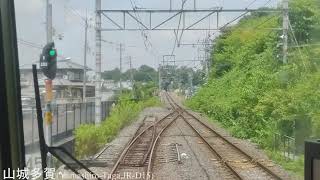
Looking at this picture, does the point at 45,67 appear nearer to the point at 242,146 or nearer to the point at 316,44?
the point at 316,44

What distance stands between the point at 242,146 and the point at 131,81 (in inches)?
124

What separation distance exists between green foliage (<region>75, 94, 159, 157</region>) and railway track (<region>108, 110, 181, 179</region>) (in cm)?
27

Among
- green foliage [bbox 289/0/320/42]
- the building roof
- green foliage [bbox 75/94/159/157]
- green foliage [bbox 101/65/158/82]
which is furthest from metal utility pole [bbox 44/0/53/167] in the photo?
green foliage [bbox 289/0/320/42]

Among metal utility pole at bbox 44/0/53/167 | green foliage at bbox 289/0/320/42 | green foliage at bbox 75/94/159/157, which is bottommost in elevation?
green foliage at bbox 75/94/159/157

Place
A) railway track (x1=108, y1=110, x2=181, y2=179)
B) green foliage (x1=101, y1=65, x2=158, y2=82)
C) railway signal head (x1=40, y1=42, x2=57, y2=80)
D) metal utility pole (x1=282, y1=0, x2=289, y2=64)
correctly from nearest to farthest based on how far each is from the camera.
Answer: railway signal head (x1=40, y1=42, x2=57, y2=80), metal utility pole (x1=282, y1=0, x2=289, y2=64), green foliage (x1=101, y1=65, x2=158, y2=82), railway track (x1=108, y1=110, x2=181, y2=179)

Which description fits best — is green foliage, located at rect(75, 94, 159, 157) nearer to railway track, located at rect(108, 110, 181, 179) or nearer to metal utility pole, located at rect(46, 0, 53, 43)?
railway track, located at rect(108, 110, 181, 179)

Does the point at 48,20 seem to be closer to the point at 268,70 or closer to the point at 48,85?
the point at 48,85

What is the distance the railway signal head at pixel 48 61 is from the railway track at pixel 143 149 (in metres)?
1.65

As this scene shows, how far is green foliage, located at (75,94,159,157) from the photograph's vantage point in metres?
4.19

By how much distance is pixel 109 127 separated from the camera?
6074 mm

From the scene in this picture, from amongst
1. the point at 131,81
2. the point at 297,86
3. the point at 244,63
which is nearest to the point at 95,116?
the point at 131,81

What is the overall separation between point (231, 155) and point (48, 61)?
4865mm

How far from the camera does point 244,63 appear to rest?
4.04 meters

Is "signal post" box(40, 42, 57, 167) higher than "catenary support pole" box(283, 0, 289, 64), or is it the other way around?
"catenary support pole" box(283, 0, 289, 64)
